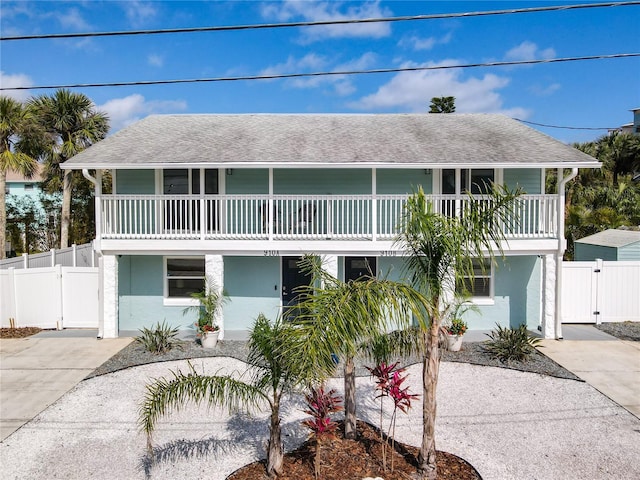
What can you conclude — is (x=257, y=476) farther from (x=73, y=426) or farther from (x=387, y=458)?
(x=73, y=426)

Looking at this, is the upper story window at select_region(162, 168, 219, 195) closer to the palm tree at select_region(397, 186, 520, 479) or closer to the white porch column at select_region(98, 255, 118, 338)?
the white porch column at select_region(98, 255, 118, 338)

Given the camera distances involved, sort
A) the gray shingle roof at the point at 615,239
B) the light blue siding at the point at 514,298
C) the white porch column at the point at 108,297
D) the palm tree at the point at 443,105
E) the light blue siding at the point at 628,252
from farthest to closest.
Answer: the palm tree at the point at 443,105, the gray shingle roof at the point at 615,239, the light blue siding at the point at 628,252, the light blue siding at the point at 514,298, the white porch column at the point at 108,297

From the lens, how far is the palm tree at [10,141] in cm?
1692

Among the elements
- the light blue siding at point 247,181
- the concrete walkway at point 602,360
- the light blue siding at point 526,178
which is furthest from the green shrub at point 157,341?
the light blue siding at point 526,178

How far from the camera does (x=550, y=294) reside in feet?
37.5

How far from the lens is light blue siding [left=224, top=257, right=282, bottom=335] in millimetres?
12258

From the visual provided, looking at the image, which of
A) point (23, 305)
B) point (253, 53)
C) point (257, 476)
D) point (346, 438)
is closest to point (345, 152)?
point (253, 53)

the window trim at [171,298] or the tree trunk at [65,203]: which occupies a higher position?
Answer: the tree trunk at [65,203]

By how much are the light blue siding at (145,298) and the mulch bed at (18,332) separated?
7.26 ft

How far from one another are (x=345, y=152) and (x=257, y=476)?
816 centimetres

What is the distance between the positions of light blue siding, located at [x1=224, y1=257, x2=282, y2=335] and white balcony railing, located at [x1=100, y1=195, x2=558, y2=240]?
0.85 metres

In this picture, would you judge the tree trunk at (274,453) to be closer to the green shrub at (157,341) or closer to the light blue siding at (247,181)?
the green shrub at (157,341)

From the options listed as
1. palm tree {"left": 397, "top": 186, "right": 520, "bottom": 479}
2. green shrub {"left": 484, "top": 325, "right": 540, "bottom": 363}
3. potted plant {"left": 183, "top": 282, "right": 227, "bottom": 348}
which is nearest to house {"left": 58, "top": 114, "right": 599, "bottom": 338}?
potted plant {"left": 183, "top": 282, "right": 227, "bottom": 348}

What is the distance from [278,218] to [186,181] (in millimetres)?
2941
